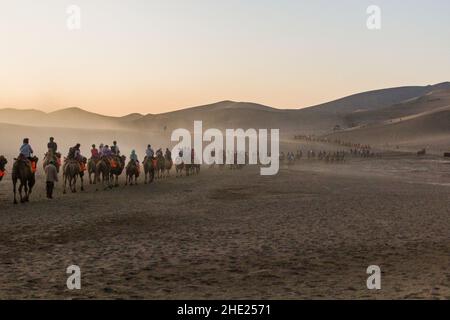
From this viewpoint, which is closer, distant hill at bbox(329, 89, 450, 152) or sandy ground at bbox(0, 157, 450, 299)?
sandy ground at bbox(0, 157, 450, 299)

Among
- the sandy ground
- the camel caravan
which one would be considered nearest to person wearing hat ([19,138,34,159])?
the camel caravan

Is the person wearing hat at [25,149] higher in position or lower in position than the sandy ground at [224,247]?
higher

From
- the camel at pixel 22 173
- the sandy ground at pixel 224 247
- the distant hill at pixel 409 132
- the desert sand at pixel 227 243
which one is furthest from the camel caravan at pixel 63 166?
the distant hill at pixel 409 132

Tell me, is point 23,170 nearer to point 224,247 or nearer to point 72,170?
point 72,170

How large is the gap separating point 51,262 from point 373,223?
30.3ft

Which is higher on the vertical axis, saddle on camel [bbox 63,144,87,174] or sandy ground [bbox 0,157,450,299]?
saddle on camel [bbox 63,144,87,174]

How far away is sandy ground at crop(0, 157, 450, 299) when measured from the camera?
330 inches

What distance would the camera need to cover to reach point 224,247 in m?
11.8

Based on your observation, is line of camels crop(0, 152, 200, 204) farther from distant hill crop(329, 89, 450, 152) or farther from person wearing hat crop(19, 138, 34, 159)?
distant hill crop(329, 89, 450, 152)

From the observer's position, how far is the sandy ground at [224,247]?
8.38m

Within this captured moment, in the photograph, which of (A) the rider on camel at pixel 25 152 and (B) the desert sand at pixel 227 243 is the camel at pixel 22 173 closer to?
(A) the rider on camel at pixel 25 152

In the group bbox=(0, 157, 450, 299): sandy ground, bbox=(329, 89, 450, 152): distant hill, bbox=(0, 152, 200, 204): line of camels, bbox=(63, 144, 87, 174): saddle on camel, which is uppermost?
bbox=(329, 89, 450, 152): distant hill
